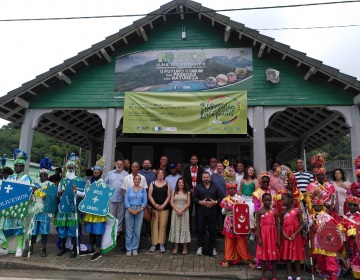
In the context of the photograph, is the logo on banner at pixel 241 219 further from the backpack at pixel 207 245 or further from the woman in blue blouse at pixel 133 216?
the woman in blue blouse at pixel 133 216

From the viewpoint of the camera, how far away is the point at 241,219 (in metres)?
5.09

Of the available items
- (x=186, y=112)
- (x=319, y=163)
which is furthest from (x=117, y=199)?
(x=319, y=163)

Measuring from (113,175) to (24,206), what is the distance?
79.5 inches

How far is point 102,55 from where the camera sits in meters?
8.59

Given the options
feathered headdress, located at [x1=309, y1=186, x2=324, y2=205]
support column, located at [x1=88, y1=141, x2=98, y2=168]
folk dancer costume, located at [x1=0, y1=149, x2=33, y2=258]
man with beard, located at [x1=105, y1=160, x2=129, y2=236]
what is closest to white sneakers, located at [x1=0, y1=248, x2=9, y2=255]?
folk dancer costume, located at [x1=0, y1=149, x2=33, y2=258]

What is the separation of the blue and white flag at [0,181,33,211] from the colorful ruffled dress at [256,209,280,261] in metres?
4.89

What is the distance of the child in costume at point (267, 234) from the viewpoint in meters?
4.52

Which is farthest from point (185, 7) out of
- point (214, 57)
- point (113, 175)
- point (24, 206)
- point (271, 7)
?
point (24, 206)

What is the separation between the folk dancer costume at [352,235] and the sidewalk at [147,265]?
759 mm

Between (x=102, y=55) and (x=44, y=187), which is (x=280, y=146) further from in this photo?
(x=44, y=187)

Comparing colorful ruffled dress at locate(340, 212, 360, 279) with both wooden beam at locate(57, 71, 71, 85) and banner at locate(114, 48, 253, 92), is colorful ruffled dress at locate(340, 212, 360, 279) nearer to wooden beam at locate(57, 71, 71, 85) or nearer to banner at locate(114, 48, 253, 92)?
banner at locate(114, 48, 253, 92)

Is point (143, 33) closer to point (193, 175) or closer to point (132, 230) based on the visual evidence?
point (193, 175)

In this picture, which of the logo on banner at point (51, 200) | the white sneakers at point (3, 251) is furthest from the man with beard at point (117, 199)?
the white sneakers at point (3, 251)

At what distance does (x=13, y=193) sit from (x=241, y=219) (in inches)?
190
